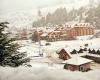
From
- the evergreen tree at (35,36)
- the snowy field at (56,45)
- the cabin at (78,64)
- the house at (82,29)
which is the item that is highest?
the house at (82,29)

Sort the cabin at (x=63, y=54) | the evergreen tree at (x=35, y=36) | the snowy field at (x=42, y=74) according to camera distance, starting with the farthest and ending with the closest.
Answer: the evergreen tree at (x=35, y=36), the cabin at (x=63, y=54), the snowy field at (x=42, y=74)

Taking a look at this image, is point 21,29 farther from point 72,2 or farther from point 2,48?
point 72,2

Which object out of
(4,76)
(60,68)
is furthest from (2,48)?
(60,68)

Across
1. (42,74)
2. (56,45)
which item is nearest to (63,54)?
(56,45)

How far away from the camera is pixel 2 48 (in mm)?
2961

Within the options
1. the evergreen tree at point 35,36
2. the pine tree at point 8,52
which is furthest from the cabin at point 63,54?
the pine tree at point 8,52

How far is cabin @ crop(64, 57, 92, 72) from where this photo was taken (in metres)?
2.46

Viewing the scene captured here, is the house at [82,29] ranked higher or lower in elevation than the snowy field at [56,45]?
higher

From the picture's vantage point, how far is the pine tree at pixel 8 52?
2.88 meters

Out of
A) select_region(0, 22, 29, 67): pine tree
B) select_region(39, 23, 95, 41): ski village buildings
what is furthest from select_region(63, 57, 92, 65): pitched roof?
select_region(0, 22, 29, 67): pine tree

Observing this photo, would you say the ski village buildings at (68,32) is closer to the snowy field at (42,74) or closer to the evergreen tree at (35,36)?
the evergreen tree at (35,36)

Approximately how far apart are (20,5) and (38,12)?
0.68 ft

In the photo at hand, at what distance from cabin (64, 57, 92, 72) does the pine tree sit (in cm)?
53

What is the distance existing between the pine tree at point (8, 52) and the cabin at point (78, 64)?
0.53 meters
